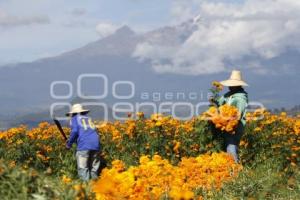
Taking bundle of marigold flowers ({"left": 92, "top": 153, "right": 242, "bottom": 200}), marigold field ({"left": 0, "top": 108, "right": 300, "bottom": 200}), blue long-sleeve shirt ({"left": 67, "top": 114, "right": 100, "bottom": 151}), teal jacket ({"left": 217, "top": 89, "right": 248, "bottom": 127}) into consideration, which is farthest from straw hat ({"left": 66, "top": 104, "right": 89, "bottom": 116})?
bundle of marigold flowers ({"left": 92, "top": 153, "right": 242, "bottom": 200})

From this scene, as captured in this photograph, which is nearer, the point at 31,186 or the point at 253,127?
the point at 31,186

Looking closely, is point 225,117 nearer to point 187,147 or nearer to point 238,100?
point 238,100

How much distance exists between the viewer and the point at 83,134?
11766mm

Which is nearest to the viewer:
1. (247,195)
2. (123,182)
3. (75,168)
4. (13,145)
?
(123,182)

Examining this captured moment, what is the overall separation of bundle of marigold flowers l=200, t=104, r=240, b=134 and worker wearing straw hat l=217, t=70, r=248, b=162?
17cm

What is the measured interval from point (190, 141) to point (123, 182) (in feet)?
23.4

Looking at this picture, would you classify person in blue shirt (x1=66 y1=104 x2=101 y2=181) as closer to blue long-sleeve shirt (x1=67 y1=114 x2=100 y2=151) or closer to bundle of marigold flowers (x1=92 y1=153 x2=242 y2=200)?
blue long-sleeve shirt (x1=67 y1=114 x2=100 y2=151)

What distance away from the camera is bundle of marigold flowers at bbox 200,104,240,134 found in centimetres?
1083

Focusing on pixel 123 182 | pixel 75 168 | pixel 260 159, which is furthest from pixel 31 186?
pixel 260 159

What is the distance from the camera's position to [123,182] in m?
6.00

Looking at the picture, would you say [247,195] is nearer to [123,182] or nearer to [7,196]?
[123,182]

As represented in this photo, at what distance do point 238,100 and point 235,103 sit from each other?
71mm

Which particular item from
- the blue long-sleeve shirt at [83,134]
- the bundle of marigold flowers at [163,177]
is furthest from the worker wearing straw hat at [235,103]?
the blue long-sleeve shirt at [83,134]

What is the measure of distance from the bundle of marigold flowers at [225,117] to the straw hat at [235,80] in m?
0.57
